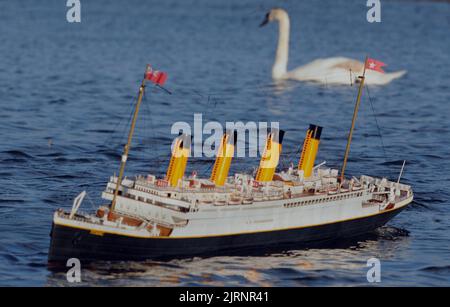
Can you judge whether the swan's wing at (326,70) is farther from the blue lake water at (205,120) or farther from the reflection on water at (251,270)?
the reflection on water at (251,270)

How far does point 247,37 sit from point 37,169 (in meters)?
110

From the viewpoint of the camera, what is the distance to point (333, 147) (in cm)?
9831

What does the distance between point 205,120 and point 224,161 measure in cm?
5032

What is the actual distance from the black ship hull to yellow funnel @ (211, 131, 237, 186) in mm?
3622

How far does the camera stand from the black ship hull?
56.2 m

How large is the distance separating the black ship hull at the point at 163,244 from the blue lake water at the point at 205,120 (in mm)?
625

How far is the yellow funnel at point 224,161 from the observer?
62.6m

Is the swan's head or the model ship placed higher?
the swan's head

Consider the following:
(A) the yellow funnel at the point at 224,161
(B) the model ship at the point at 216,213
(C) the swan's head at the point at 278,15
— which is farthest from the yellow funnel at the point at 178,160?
(C) the swan's head at the point at 278,15

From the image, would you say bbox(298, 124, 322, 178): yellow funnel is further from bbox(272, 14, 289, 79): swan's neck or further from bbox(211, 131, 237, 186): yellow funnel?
bbox(272, 14, 289, 79): swan's neck

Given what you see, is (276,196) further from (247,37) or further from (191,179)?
(247,37)

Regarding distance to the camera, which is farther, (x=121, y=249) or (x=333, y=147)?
(x=333, y=147)

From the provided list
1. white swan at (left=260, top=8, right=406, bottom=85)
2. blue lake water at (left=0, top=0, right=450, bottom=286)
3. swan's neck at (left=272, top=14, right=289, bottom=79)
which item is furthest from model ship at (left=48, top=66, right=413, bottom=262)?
swan's neck at (left=272, top=14, right=289, bottom=79)

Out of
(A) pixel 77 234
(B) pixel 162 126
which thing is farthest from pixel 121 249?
(B) pixel 162 126
